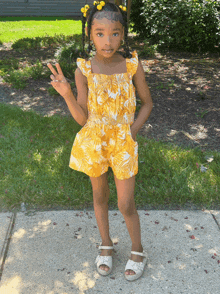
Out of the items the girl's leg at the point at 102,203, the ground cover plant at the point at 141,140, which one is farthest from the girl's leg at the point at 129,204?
the ground cover plant at the point at 141,140

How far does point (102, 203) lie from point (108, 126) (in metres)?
0.67

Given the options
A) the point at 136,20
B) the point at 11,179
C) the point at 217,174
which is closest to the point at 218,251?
the point at 217,174

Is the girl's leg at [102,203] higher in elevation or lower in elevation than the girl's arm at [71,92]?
lower

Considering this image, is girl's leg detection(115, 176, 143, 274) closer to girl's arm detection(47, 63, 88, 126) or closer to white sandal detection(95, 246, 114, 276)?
white sandal detection(95, 246, 114, 276)

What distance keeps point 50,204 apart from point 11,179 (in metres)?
0.65

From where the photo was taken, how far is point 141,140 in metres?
4.48

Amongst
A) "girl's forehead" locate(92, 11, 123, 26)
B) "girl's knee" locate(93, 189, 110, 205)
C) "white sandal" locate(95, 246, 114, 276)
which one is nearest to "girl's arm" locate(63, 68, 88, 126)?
"girl's forehead" locate(92, 11, 123, 26)

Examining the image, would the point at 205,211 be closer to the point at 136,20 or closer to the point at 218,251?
the point at 218,251

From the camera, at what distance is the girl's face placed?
2020 millimetres

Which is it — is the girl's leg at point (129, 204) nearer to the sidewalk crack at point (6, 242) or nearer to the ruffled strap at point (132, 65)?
the ruffled strap at point (132, 65)

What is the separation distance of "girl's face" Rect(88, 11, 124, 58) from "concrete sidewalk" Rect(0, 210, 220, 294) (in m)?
1.71

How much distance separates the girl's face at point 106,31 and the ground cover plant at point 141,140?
1.82 m

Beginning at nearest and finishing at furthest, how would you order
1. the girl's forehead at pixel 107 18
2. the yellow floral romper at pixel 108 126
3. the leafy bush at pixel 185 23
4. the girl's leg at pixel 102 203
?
the girl's forehead at pixel 107 18 < the yellow floral romper at pixel 108 126 < the girl's leg at pixel 102 203 < the leafy bush at pixel 185 23

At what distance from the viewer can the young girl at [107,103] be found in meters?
2.08
